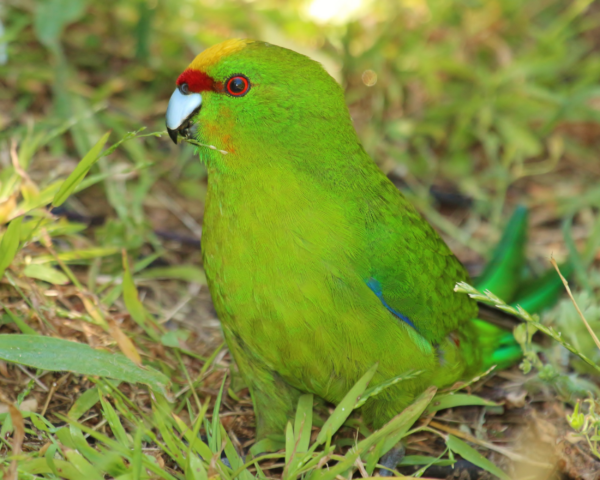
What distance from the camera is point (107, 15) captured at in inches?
150

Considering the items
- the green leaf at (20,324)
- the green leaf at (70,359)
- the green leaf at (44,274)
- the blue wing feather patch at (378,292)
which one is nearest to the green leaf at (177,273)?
the green leaf at (44,274)

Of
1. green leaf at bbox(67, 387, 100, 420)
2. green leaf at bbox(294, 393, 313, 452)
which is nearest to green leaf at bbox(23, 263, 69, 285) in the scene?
green leaf at bbox(67, 387, 100, 420)

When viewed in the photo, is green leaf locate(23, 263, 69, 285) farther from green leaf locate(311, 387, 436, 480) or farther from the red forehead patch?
green leaf locate(311, 387, 436, 480)

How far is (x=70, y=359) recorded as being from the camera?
202 cm

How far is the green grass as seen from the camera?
2.06 meters

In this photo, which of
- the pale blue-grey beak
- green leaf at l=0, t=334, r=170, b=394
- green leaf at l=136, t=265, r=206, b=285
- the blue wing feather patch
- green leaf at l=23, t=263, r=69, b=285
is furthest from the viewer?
green leaf at l=136, t=265, r=206, b=285

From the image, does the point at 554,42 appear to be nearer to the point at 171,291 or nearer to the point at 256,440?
the point at 171,291

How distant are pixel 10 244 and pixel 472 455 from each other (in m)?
1.69

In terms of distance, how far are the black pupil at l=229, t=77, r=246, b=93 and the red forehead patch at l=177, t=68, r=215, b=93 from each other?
0.07m

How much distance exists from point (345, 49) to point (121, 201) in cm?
162

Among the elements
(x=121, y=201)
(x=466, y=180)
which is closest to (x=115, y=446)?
(x=121, y=201)

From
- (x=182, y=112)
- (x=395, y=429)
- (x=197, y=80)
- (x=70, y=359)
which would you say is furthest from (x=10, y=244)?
(x=395, y=429)

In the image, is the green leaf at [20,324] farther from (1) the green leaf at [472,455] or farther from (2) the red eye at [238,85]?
(1) the green leaf at [472,455]

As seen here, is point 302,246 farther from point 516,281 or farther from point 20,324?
point 516,281
